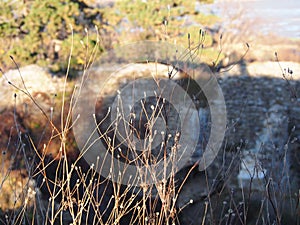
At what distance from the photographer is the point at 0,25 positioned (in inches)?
340

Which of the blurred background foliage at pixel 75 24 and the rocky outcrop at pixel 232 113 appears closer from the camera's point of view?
the rocky outcrop at pixel 232 113

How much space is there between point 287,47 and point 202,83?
5108 mm

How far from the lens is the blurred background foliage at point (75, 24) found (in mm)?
8469

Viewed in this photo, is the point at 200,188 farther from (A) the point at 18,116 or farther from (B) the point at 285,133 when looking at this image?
(A) the point at 18,116

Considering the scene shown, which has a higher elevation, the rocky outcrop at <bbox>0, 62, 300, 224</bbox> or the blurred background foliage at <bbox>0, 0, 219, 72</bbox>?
the blurred background foliage at <bbox>0, 0, 219, 72</bbox>

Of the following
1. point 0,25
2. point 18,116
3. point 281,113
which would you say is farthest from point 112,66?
point 0,25

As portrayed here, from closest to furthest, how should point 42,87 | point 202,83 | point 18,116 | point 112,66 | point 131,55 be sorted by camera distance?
point 202,83 → point 18,116 → point 42,87 → point 112,66 → point 131,55

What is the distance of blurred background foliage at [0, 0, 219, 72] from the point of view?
27.8 ft

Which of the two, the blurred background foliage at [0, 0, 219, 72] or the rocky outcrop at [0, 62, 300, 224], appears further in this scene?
the blurred background foliage at [0, 0, 219, 72]

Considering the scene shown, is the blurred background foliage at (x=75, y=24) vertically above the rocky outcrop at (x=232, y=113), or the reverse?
the blurred background foliage at (x=75, y=24)

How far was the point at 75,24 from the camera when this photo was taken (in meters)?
8.73

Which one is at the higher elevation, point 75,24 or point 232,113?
point 75,24

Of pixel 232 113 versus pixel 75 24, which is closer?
pixel 232 113

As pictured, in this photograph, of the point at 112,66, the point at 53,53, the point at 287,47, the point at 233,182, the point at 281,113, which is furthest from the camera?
the point at 53,53
